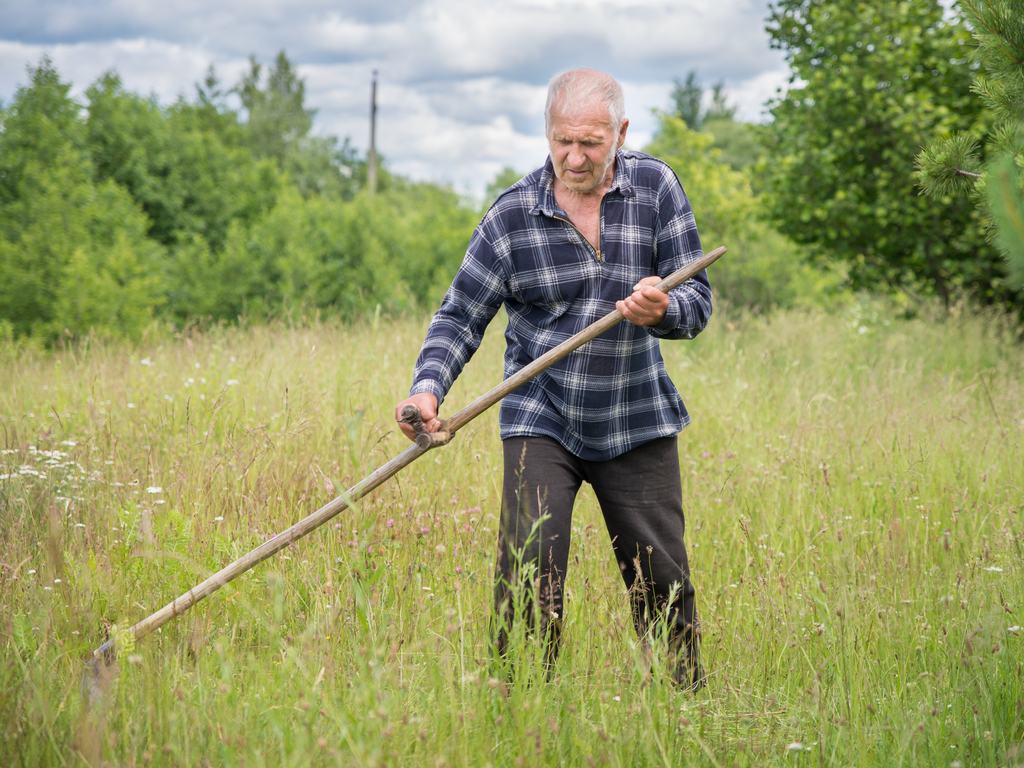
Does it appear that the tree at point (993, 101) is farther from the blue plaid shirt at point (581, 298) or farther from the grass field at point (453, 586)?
the grass field at point (453, 586)

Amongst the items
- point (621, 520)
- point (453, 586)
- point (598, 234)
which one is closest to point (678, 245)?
point (598, 234)

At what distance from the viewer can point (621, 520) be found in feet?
8.18

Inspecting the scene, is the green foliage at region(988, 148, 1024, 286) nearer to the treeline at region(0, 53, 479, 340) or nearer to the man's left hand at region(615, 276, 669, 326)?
the man's left hand at region(615, 276, 669, 326)

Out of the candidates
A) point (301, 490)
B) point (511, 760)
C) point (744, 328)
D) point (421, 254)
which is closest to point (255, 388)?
point (301, 490)

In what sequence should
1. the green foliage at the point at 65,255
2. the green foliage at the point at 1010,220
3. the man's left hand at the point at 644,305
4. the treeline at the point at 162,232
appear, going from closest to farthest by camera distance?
the green foliage at the point at 1010,220
the man's left hand at the point at 644,305
the green foliage at the point at 65,255
the treeline at the point at 162,232

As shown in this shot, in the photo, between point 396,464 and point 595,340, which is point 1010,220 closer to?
point 595,340

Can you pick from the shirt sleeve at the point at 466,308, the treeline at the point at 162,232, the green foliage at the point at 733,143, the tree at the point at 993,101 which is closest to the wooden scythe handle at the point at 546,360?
the shirt sleeve at the point at 466,308

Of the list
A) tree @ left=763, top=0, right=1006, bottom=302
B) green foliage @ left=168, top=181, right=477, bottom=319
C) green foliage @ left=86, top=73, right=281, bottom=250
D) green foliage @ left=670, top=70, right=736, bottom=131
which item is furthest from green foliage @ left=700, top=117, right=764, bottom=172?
tree @ left=763, top=0, right=1006, bottom=302

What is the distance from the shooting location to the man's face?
2.37 m

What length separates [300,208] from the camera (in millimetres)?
16391

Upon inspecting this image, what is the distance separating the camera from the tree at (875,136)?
7.54 m

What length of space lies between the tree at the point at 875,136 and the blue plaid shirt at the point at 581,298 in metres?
5.86

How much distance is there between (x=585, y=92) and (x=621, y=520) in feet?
4.46

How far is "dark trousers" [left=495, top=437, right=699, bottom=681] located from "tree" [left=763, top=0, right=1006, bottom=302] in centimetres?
617
